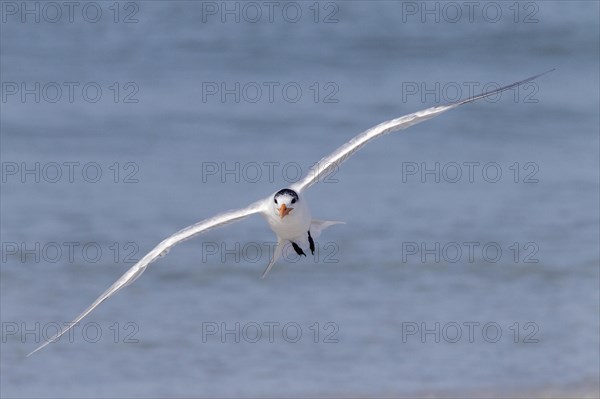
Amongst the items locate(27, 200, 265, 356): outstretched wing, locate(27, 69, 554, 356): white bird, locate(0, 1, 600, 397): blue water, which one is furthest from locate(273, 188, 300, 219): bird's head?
locate(0, 1, 600, 397): blue water

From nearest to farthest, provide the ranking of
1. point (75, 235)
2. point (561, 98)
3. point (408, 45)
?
1. point (75, 235)
2. point (561, 98)
3. point (408, 45)

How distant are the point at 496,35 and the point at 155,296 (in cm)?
1233

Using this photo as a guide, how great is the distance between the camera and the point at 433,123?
59.3ft

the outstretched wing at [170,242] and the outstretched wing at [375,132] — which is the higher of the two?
the outstretched wing at [375,132]

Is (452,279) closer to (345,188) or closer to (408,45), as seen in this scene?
(345,188)

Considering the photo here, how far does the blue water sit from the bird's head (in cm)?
153

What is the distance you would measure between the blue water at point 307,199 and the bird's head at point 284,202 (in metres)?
1.53

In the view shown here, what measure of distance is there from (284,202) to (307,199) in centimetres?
484

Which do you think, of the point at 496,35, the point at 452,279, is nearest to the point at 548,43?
Result: the point at 496,35

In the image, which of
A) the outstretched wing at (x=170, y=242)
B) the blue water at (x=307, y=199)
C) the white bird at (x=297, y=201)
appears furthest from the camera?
the blue water at (x=307, y=199)

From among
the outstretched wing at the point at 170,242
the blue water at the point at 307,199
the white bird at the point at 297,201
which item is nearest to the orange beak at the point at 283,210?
the white bird at the point at 297,201

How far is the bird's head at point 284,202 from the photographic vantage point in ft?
31.9

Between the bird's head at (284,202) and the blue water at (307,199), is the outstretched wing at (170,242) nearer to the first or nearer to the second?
the bird's head at (284,202)

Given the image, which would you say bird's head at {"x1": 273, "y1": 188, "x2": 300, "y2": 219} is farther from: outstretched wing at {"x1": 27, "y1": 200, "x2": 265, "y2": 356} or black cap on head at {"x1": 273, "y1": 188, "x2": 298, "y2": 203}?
outstretched wing at {"x1": 27, "y1": 200, "x2": 265, "y2": 356}
